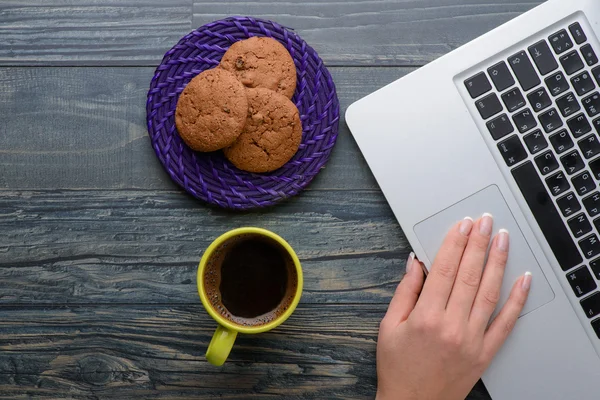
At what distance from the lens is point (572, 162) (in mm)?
739

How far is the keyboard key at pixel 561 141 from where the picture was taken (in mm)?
737

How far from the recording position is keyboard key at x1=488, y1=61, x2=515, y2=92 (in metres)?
0.74

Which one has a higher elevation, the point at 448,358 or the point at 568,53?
the point at 568,53

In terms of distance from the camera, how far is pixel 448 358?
2.51 ft

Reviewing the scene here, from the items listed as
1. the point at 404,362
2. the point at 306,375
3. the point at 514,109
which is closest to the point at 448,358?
the point at 404,362

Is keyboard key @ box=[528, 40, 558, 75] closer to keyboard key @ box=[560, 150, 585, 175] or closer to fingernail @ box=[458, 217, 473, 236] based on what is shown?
keyboard key @ box=[560, 150, 585, 175]

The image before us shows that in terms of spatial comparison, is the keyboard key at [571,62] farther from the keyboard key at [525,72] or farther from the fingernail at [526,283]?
the fingernail at [526,283]

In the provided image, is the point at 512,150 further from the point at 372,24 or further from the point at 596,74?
the point at 372,24

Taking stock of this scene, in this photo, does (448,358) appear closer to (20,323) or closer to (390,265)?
(390,265)

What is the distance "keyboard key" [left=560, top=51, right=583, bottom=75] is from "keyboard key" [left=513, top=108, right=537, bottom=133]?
0.08 meters

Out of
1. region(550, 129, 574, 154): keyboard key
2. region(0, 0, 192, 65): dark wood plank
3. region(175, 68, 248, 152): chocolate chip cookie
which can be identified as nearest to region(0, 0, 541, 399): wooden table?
region(0, 0, 192, 65): dark wood plank

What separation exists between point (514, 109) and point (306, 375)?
1.58 ft

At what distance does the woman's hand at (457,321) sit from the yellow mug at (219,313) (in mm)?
180

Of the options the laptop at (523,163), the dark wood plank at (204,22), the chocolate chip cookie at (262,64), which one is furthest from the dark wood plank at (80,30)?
the laptop at (523,163)
